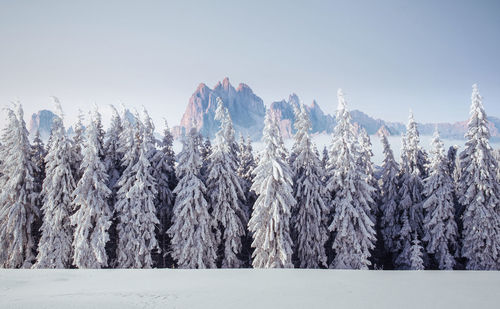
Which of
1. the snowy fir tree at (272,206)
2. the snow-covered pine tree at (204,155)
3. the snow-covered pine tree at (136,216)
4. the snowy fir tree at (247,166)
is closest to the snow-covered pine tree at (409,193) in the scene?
the snowy fir tree at (272,206)

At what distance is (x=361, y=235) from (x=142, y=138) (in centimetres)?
1824

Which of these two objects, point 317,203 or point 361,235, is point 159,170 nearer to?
point 317,203

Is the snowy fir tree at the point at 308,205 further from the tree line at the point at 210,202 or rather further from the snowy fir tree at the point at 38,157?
the snowy fir tree at the point at 38,157

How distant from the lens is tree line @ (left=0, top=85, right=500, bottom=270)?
20.1 metres

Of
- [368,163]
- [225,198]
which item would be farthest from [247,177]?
[368,163]

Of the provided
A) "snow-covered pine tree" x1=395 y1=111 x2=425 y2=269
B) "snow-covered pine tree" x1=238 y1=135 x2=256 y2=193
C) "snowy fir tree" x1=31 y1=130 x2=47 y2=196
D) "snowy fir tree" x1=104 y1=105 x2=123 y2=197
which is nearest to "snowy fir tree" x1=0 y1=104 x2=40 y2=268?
"snowy fir tree" x1=31 y1=130 x2=47 y2=196

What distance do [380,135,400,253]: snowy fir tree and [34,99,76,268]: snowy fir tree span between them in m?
27.6

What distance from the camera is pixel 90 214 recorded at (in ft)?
64.9

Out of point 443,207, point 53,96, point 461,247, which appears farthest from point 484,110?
point 53,96

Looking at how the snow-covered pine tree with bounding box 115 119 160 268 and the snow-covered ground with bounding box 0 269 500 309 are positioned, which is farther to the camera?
the snow-covered pine tree with bounding box 115 119 160 268

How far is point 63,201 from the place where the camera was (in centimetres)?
2150

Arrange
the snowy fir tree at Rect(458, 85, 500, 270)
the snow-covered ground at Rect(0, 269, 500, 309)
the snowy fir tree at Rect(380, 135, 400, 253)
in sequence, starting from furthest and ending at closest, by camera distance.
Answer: the snowy fir tree at Rect(380, 135, 400, 253)
the snowy fir tree at Rect(458, 85, 500, 270)
the snow-covered ground at Rect(0, 269, 500, 309)

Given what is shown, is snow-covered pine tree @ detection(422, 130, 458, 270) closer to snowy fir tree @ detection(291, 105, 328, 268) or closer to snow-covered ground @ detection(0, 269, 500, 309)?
snowy fir tree @ detection(291, 105, 328, 268)

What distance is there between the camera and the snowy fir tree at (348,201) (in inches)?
823
